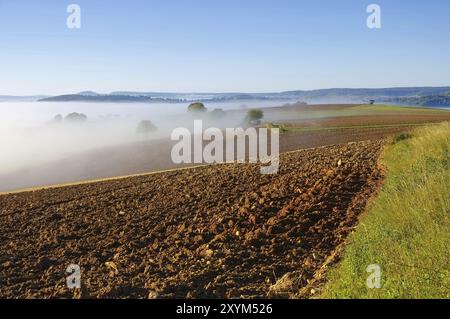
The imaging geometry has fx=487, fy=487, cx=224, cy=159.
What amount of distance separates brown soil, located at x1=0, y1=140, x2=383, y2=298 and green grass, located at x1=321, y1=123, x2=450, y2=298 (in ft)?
2.04

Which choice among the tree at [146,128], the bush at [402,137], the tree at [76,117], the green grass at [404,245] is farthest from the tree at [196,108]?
the green grass at [404,245]

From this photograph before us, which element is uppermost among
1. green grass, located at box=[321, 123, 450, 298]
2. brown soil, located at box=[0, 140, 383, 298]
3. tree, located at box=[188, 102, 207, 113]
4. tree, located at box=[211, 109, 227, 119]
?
tree, located at box=[188, 102, 207, 113]

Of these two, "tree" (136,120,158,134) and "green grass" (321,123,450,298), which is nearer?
"green grass" (321,123,450,298)

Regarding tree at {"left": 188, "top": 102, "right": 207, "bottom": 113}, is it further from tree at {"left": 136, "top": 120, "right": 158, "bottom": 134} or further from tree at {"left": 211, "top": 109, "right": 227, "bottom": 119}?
tree at {"left": 136, "top": 120, "right": 158, "bottom": 134}

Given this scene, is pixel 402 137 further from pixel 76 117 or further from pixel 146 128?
pixel 76 117

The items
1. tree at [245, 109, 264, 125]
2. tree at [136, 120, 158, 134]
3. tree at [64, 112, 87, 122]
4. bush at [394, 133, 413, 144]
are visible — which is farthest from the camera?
tree at [64, 112, 87, 122]

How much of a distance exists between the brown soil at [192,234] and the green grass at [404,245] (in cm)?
62

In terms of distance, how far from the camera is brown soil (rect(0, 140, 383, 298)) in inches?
Result: 260

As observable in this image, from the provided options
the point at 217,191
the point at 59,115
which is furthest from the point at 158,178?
the point at 59,115

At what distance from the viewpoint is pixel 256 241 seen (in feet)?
26.5

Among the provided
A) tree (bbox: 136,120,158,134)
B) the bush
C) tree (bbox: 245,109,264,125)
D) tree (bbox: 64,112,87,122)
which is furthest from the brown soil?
tree (bbox: 64,112,87,122)

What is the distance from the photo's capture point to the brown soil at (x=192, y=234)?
21.7ft

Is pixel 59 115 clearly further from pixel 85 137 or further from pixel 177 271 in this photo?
pixel 177 271

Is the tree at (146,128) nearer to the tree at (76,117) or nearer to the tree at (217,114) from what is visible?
the tree at (217,114)
